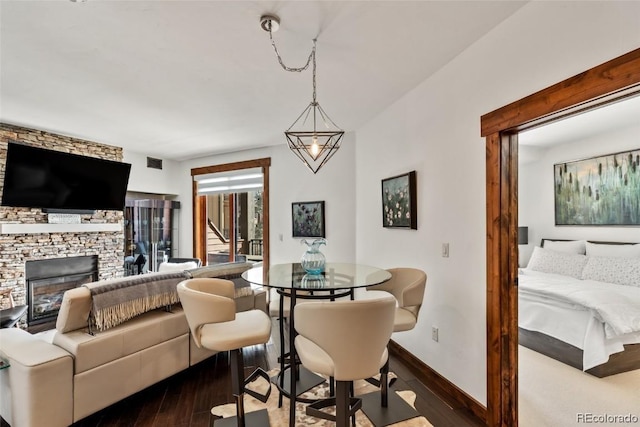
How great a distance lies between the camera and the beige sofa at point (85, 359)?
6.02ft

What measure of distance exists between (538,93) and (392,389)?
234cm

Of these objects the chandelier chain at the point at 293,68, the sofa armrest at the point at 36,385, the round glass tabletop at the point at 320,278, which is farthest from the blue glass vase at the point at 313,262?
the sofa armrest at the point at 36,385

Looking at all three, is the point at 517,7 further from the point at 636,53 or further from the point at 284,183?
the point at 284,183

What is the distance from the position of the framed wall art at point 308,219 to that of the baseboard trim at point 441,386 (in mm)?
2093

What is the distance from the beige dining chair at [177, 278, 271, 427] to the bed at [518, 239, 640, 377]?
2.83m

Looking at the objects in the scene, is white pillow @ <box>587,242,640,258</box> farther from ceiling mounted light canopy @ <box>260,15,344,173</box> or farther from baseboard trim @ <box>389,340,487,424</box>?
ceiling mounted light canopy @ <box>260,15,344,173</box>

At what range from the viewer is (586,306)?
9.11ft

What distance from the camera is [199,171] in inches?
237

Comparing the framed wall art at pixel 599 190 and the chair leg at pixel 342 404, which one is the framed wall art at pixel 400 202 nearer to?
the chair leg at pixel 342 404

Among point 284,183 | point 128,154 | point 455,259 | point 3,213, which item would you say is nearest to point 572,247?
point 455,259

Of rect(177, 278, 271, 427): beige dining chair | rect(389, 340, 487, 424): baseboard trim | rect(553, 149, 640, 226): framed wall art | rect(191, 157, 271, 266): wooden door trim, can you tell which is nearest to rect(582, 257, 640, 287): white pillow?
rect(553, 149, 640, 226): framed wall art

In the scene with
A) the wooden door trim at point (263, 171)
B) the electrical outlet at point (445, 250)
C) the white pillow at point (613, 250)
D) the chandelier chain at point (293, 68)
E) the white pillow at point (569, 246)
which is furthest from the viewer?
the wooden door trim at point (263, 171)

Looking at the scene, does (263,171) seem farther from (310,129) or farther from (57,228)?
(57,228)
